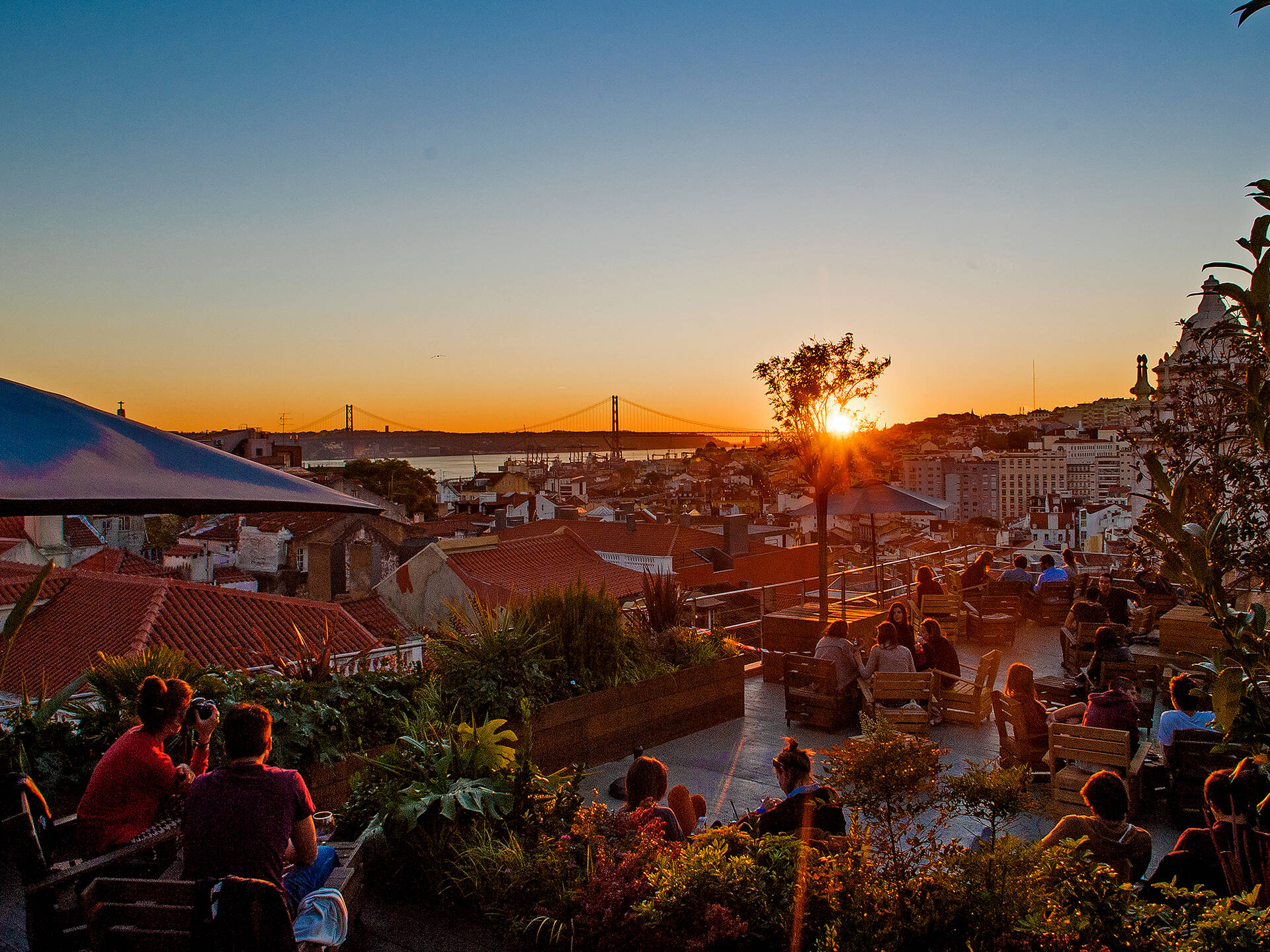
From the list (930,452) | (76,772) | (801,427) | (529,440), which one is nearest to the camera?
(76,772)

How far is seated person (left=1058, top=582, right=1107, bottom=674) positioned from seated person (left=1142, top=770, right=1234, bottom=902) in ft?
18.8

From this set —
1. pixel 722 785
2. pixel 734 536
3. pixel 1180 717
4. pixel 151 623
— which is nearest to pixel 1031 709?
pixel 1180 717

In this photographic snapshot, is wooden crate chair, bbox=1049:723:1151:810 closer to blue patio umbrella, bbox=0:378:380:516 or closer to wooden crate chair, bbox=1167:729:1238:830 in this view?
wooden crate chair, bbox=1167:729:1238:830

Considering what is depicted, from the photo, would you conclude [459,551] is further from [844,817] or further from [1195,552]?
[1195,552]

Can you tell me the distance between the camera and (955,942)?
2.59m

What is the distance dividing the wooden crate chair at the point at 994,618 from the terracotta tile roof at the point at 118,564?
32.3 meters

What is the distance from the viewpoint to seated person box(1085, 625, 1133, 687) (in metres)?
7.18

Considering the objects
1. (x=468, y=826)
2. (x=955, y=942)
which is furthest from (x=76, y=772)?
(x=955, y=942)

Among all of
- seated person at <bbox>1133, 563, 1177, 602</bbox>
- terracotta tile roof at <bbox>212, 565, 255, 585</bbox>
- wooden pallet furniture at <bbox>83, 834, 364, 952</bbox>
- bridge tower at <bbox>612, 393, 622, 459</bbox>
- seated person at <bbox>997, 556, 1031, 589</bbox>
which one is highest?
bridge tower at <bbox>612, 393, 622, 459</bbox>

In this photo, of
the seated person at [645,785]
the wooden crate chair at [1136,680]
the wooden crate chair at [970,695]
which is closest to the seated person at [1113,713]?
the wooden crate chair at [970,695]

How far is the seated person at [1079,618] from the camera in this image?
8828 millimetres

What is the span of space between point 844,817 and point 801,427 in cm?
755

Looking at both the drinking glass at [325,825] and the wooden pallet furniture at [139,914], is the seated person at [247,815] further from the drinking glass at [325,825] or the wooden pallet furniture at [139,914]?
the drinking glass at [325,825]

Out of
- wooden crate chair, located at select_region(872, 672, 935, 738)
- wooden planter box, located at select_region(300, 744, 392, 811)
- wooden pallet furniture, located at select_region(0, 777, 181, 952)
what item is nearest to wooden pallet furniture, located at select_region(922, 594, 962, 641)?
wooden crate chair, located at select_region(872, 672, 935, 738)
